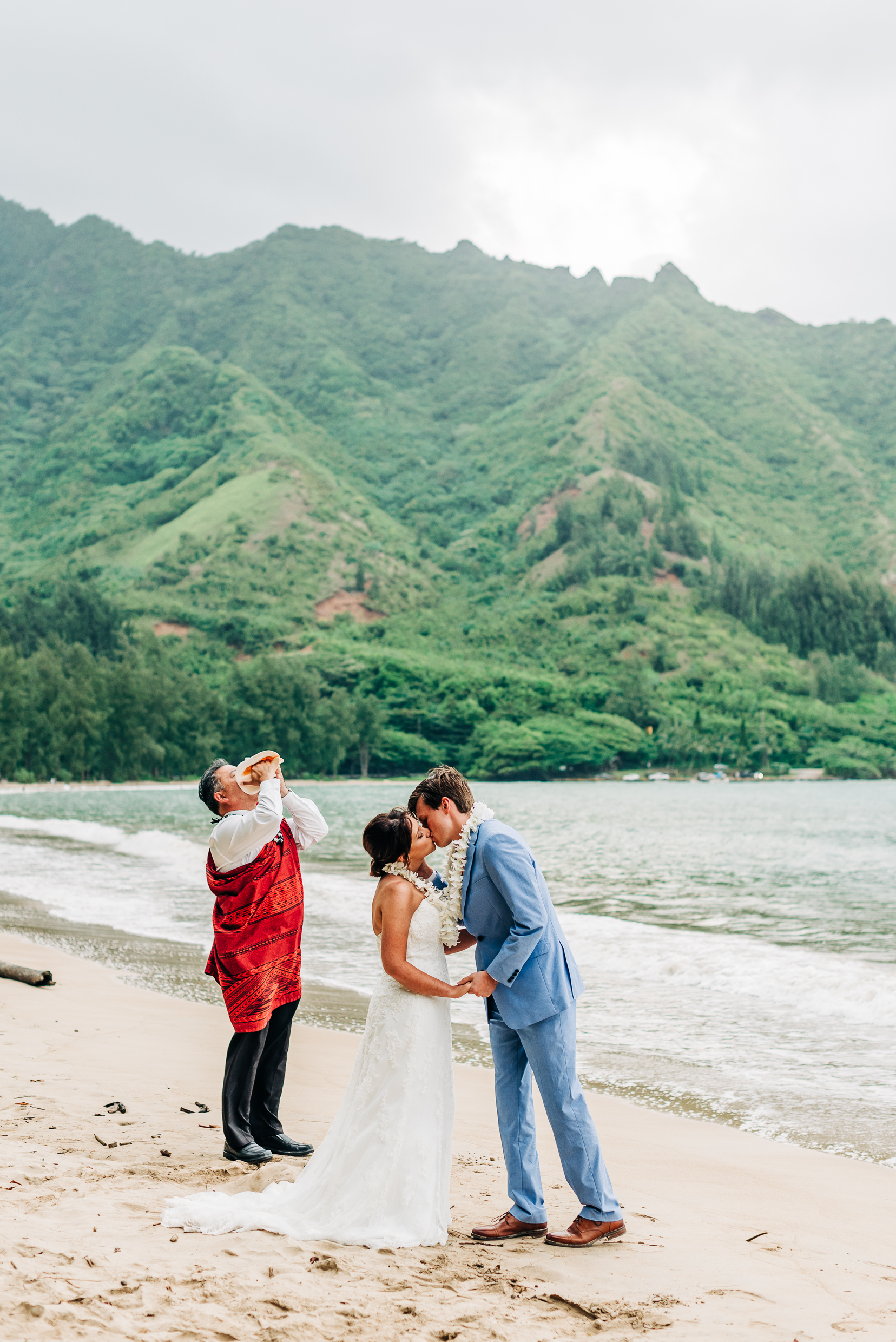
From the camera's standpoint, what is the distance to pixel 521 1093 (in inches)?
187

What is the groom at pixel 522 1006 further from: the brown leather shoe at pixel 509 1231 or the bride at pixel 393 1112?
the bride at pixel 393 1112

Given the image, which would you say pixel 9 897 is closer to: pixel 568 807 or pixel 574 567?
pixel 568 807

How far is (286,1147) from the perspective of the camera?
18.6 ft

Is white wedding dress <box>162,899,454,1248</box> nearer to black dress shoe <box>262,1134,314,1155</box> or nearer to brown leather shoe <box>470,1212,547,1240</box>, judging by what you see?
brown leather shoe <box>470,1212,547,1240</box>

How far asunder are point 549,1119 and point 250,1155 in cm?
172

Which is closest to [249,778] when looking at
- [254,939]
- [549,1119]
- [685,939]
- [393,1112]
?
[254,939]

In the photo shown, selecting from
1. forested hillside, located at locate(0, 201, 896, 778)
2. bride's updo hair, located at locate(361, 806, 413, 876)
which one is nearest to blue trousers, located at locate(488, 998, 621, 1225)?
bride's updo hair, located at locate(361, 806, 413, 876)

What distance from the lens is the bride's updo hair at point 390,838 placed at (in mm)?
4688

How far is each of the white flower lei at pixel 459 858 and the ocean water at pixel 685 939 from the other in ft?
11.4

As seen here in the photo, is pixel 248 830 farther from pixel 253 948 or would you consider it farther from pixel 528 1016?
pixel 528 1016

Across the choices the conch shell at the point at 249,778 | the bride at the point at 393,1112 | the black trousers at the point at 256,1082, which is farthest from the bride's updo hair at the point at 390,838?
the black trousers at the point at 256,1082

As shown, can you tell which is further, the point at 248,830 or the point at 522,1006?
the point at 248,830

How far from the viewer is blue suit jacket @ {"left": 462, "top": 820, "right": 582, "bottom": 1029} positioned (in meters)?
4.52

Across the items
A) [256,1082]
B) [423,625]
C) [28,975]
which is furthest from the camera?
[423,625]
